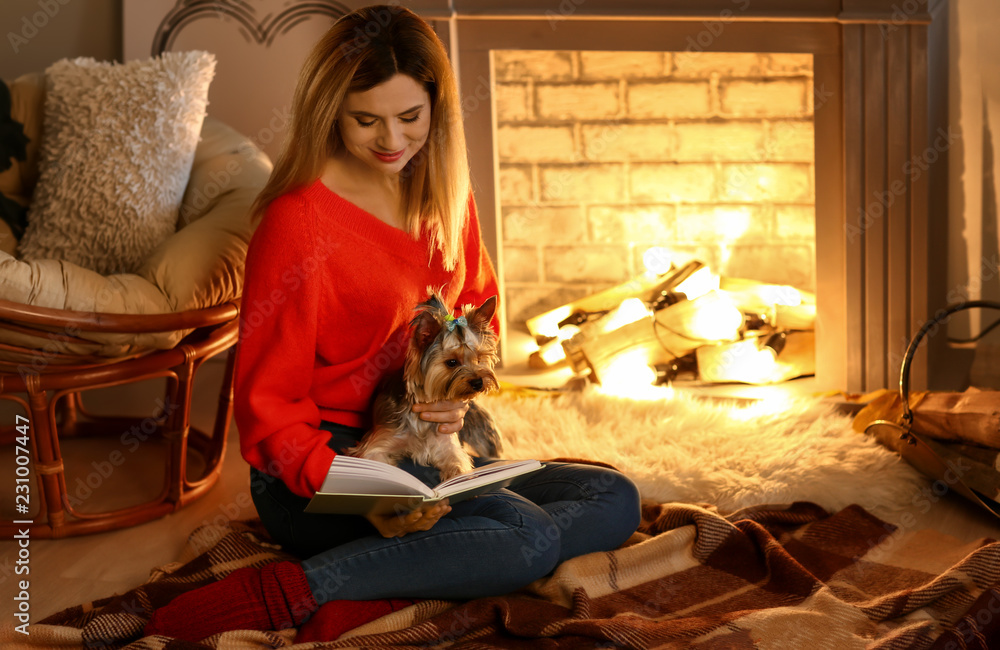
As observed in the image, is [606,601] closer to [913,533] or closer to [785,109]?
[913,533]

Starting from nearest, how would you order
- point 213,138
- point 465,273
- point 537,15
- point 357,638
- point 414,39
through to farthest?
1. point 357,638
2. point 414,39
3. point 465,273
4. point 213,138
5. point 537,15

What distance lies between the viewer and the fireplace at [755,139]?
99.1 inches

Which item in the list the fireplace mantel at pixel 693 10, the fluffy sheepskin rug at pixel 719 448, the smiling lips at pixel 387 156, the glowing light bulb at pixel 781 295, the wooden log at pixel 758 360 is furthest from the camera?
the glowing light bulb at pixel 781 295

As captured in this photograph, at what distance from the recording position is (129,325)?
186 centimetres

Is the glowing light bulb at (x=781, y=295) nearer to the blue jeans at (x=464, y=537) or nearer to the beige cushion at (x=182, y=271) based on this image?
the blue jeans at (x=464, y=537)

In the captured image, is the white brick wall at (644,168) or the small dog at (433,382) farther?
the white brick wall at (644,168)

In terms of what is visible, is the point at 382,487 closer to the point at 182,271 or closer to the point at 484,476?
the point at 484,476

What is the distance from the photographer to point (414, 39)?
1.52 m

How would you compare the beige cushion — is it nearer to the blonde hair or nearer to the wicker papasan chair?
the wicker papasan chair

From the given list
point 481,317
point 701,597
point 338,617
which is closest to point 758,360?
point 701,597

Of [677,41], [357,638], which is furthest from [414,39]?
[677,41]

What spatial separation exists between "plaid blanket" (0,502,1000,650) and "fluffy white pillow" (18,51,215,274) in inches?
31.7

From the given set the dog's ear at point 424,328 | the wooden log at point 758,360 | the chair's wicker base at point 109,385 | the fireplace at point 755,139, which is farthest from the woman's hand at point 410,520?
the wooden log at point 758,360

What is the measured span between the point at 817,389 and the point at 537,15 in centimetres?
144
